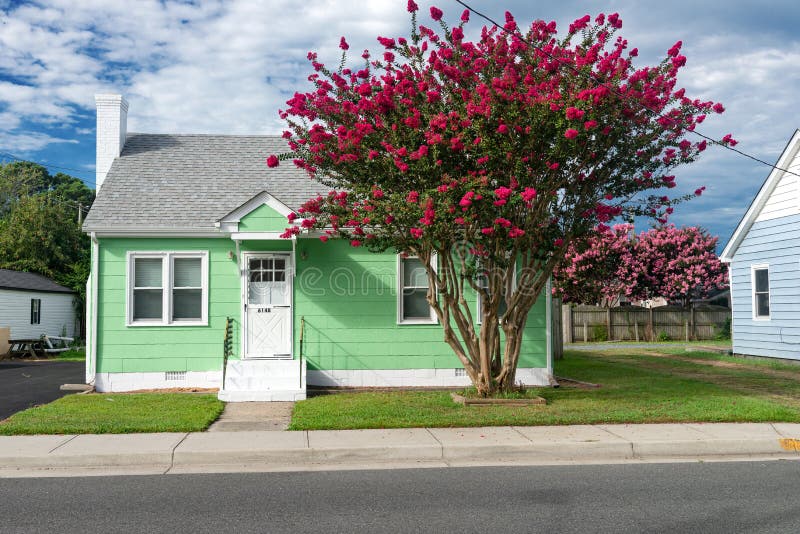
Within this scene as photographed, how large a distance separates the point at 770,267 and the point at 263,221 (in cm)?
1378

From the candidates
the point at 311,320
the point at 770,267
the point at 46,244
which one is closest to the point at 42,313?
the point at 46,244

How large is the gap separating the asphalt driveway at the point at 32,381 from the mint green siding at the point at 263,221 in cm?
479

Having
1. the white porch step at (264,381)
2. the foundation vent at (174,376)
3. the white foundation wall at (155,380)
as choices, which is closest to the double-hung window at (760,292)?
the white porch step at (264,381)

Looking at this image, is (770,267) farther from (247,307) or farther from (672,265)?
(247,307)

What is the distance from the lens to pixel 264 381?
13109 millimetres

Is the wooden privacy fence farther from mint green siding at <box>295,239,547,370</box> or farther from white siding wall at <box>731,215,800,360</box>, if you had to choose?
mint green siding at <box>295,239,547,370</box>

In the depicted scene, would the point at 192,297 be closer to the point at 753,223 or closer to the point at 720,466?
the point at 720,466

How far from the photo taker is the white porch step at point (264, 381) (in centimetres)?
1257

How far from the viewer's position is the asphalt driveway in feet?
41.4

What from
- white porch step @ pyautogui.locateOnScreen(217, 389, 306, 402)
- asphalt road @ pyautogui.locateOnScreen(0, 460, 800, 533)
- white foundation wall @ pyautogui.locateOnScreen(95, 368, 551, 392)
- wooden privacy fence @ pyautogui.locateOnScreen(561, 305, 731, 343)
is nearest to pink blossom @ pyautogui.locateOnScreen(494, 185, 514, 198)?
asphalt road @ pyautogui.locateOnScreen(0, 460, 800, 533)

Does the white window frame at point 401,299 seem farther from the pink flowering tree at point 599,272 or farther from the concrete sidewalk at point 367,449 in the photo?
the pink flowering tree at point 599,272

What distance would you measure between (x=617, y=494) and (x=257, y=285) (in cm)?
920

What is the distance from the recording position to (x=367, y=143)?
1084cm

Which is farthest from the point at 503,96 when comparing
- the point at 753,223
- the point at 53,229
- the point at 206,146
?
the point at 53,229
